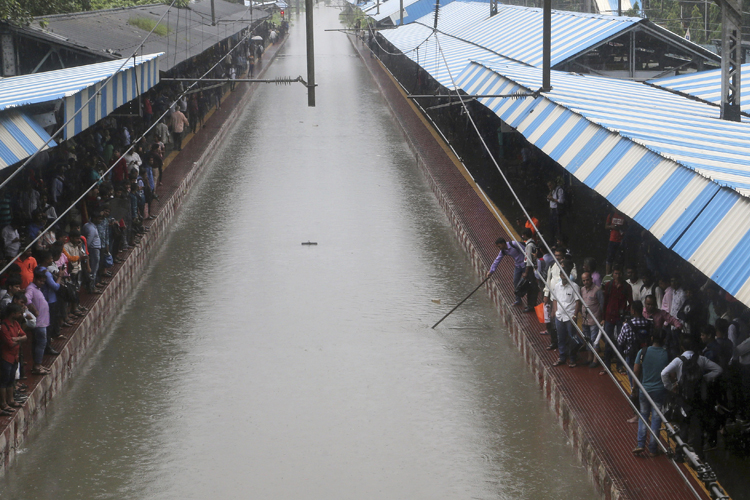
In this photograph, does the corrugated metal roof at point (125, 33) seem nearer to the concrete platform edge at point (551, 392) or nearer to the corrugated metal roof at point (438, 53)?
the corrugated metal roof at point (438, 53)

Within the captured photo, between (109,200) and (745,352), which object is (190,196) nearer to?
(109,200)

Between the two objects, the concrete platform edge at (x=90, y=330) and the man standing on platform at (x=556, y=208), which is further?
the man standing on platform at (x=556, y=208)

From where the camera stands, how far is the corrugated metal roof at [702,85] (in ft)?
51.0

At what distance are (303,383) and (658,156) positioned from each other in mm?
4798

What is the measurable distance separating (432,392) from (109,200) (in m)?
6.70

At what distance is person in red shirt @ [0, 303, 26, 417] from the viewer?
27.9 feet

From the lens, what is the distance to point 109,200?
14258 mm

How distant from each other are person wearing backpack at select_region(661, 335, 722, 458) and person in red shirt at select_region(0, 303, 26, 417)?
19.7ft

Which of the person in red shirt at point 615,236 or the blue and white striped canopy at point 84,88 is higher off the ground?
the blue and white striped canopy at point 84,88

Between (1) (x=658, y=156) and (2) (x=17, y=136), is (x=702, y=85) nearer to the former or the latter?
(1) (x=658, y=156)

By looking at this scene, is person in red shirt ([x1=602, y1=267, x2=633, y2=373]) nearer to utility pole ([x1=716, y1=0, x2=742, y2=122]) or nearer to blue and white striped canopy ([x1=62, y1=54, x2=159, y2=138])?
utility pole ([x1=716, y1=0, x2=742, y2=122])

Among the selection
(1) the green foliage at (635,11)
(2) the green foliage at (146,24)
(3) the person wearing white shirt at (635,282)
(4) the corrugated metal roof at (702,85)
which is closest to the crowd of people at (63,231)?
(2) the green foliage at (146,24)

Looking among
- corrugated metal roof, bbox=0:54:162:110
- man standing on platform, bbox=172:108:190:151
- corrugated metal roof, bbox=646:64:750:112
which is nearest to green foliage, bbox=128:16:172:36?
man standing on platform, bbox=172:108:190:151

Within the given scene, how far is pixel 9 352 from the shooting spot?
8.54m
